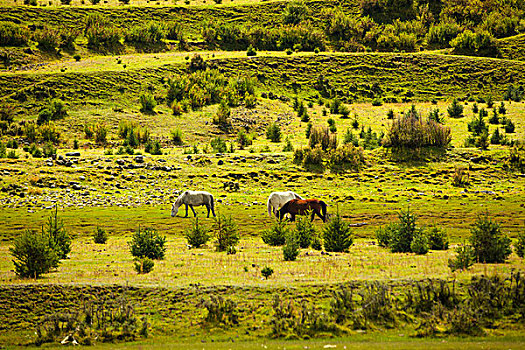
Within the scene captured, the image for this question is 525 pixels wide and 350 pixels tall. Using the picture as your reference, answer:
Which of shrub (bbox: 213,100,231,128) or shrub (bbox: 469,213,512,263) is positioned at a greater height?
shrub (bbox: 213,100,231,128)

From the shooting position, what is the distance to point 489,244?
17781 mm

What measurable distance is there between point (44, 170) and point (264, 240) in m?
23.7

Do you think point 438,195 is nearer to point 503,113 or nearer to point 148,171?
point 148,171

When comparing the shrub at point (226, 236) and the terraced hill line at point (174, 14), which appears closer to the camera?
the shrub at point (226, 236)

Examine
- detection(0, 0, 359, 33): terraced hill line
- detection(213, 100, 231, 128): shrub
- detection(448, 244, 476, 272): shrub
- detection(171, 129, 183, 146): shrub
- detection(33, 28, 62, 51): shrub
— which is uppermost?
detection(0, 0, 359, 33): terraced hill line

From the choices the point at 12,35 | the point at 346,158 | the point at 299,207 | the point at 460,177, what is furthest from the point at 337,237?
the point at 12,35

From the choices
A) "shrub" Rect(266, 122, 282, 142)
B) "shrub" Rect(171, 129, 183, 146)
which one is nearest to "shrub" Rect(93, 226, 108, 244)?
"shrub" Rect(171, 129, 183, 146)

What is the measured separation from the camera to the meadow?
45.5 feet

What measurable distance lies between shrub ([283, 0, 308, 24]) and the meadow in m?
1.57

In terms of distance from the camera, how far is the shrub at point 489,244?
1756cm

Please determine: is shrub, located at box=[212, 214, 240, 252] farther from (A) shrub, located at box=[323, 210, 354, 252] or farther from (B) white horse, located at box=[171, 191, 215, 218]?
(B) white horse, located at box=[171, 191, 215, 218]

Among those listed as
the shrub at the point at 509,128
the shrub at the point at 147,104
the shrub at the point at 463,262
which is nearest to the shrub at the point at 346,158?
the shrub at the point at 509,128

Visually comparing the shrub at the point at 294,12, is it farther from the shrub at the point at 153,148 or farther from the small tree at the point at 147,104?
the shrub at the point at 153,148

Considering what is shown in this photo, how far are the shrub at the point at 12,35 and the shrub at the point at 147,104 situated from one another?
28774 millimetres
